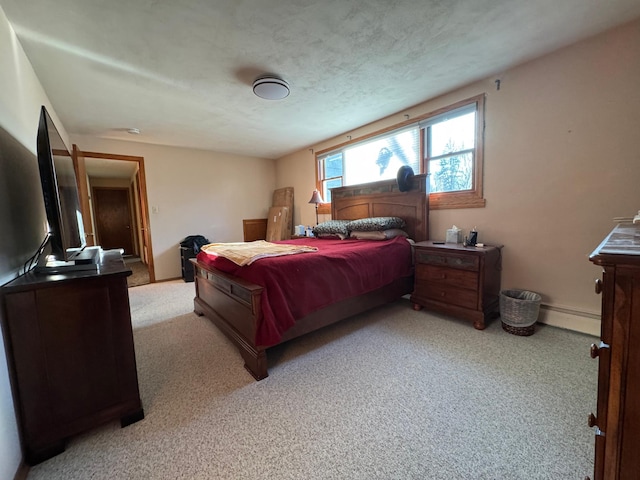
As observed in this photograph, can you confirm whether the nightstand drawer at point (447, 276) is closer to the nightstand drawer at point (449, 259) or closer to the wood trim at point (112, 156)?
the nightstand drawer at point (449, 259)

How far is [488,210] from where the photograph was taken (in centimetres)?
275

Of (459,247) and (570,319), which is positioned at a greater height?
(459,247)

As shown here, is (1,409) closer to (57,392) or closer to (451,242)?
(57,392)

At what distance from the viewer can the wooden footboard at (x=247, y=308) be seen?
1.80 m

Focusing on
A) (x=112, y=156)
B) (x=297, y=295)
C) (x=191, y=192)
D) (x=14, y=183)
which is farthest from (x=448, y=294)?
(x=112, y=156)

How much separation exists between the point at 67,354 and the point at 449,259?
292 centimetres

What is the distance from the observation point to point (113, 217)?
7852 millimetres

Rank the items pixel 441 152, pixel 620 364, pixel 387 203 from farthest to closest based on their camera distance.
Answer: pixel 387 203 → pixel 441 152 → pixel 620 364

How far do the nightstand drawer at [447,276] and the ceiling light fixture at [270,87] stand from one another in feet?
7.72

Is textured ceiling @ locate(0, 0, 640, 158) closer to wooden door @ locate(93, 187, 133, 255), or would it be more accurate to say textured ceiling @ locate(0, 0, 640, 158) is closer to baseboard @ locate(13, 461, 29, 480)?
baseboard @ locate(13, 461, 29, 480)

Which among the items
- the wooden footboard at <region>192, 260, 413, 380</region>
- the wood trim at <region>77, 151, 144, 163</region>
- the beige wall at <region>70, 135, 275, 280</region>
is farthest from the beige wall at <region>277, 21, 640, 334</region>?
the wood trim at <region>77, 151, 144, 163</region>

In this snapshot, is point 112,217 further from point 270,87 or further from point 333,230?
point 270,87

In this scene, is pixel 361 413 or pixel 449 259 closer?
pixel 361 413

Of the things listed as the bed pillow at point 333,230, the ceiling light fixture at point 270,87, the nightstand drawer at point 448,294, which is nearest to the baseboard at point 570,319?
the nightstand drawer at point 448,294
